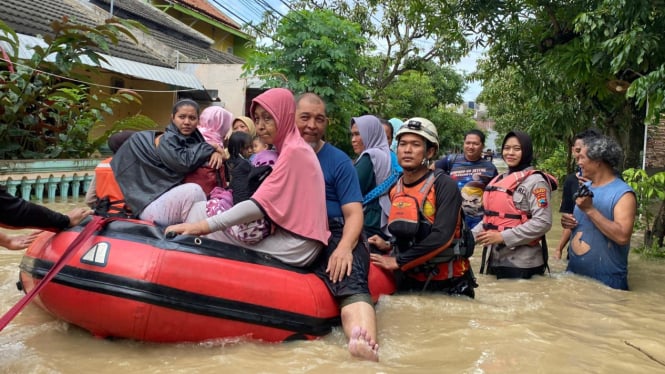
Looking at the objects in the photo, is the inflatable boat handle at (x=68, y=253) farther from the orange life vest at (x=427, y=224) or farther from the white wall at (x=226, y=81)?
the white wall at (x=226, y=81)

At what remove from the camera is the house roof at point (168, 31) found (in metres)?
15.9

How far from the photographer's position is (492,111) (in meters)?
26.6

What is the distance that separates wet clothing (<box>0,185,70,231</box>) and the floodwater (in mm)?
658

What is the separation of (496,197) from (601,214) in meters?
0.77

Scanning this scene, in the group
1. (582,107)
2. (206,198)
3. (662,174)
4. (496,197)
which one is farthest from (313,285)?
(582,107)

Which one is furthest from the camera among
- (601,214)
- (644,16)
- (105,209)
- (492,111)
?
(492,111)

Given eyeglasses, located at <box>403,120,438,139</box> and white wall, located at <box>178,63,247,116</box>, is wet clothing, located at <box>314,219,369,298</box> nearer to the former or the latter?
eyeglasses, located at <box>403,120,438,139</box>

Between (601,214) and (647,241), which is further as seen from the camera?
(647,241)

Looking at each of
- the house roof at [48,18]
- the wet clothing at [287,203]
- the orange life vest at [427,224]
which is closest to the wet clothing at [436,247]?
the orange life vest at [427,224]

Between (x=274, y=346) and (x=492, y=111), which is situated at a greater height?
(x=492, y=111)

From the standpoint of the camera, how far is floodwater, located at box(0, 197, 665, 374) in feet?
8.95

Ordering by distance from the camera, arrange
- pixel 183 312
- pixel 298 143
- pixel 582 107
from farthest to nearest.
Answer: pixel 582 107
pixel 298 143
pixel 183 312

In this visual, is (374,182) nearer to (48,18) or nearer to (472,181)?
(472,181)

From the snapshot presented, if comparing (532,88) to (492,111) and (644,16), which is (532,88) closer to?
(644,16)
